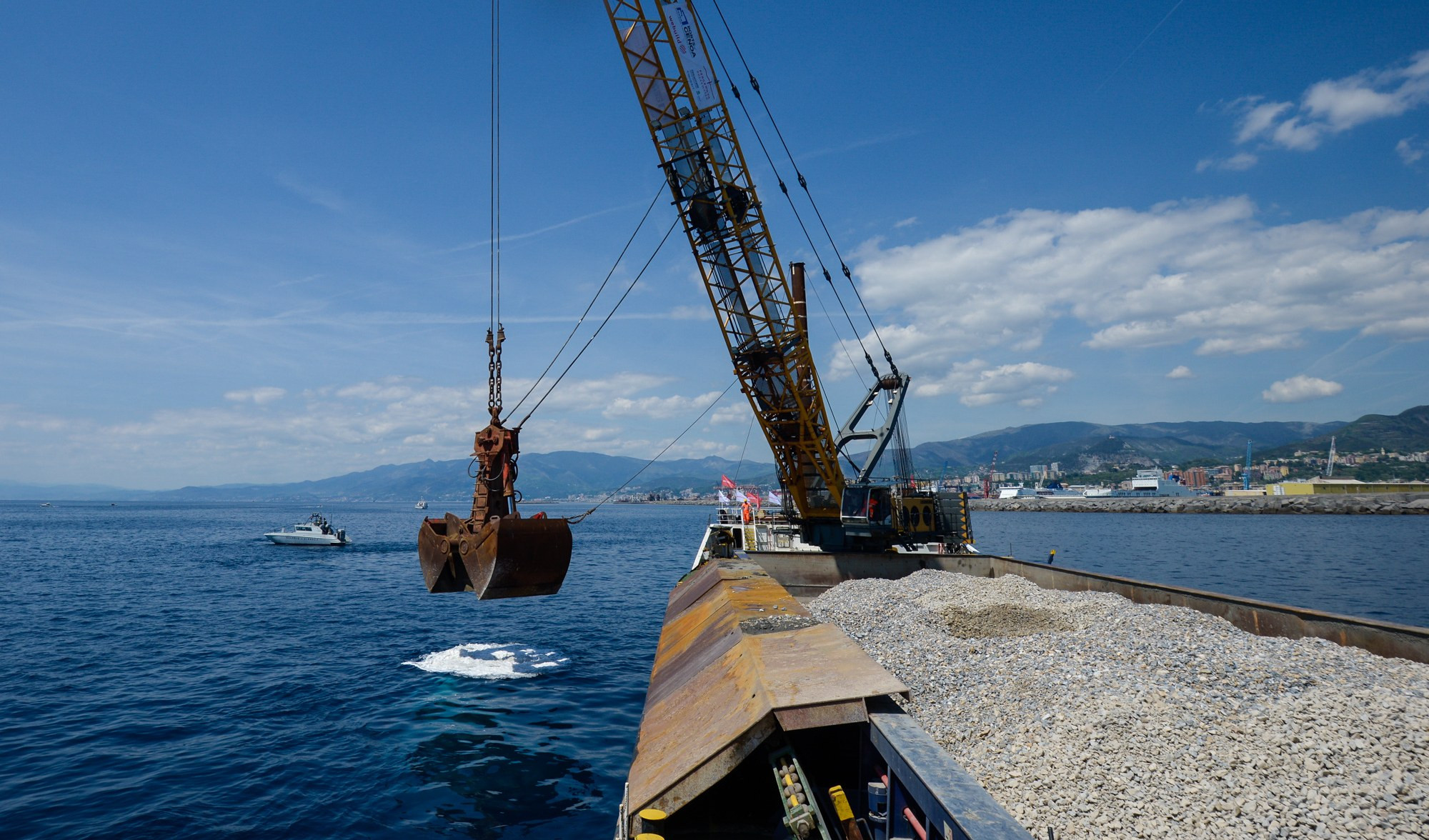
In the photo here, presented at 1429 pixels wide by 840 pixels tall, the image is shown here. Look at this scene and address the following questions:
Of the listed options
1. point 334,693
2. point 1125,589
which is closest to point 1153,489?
point 1125,589

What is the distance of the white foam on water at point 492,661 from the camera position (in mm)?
19500

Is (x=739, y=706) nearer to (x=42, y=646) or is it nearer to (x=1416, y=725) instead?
(x=1416, y=725)

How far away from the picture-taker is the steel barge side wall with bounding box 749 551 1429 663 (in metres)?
9.68

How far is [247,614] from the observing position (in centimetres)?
2895

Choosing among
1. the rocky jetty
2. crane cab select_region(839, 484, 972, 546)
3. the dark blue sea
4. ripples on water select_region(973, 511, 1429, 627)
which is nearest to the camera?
the dark blue sea

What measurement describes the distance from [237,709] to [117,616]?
17719mm

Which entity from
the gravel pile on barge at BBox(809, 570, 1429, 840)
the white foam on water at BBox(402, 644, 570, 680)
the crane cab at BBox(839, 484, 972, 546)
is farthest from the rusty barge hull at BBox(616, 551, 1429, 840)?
→ the crane cab at BBox(839, 484, 972, 546)

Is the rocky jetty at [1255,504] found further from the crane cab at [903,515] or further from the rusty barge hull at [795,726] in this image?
the rusty barge hull at [795,726]

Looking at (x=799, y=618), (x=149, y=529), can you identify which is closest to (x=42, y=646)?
(x=799, y=618)

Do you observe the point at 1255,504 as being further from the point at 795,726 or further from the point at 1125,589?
the point at 795,726

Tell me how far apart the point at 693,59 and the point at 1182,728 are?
22454 millimetres

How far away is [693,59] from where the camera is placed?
73.5 feet

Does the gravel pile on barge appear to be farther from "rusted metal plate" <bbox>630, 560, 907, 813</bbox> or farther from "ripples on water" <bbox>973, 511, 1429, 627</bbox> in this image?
"ripples on water" <bbox>973, 511, 1429, 627</bbox>

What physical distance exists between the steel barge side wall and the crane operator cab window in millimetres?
2021
